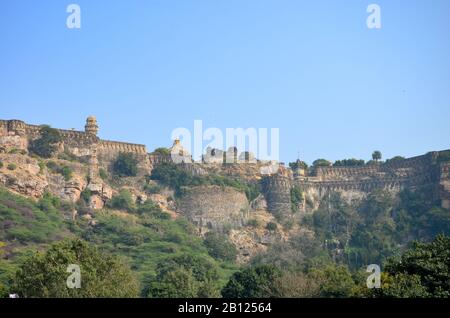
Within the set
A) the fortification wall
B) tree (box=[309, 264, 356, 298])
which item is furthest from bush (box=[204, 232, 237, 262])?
tree (box=[309, 264, 356, 298])

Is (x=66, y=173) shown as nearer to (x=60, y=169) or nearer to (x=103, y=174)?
(x=60, y=169)

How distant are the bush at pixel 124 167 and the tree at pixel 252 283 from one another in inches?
1215

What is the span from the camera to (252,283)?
63.5 metres

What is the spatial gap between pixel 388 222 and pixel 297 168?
1333cm

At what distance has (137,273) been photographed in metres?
74.2

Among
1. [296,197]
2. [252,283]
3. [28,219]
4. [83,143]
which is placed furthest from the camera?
[296,197]

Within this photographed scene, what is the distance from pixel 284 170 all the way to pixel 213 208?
1180 centimetres

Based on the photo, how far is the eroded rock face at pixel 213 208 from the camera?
91.4 meters

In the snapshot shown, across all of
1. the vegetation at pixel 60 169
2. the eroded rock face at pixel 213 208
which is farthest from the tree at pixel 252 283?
the vegetation at pixel 60 169

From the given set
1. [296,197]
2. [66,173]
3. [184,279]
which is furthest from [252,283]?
[296,197]

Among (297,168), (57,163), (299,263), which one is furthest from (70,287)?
(297,168)
